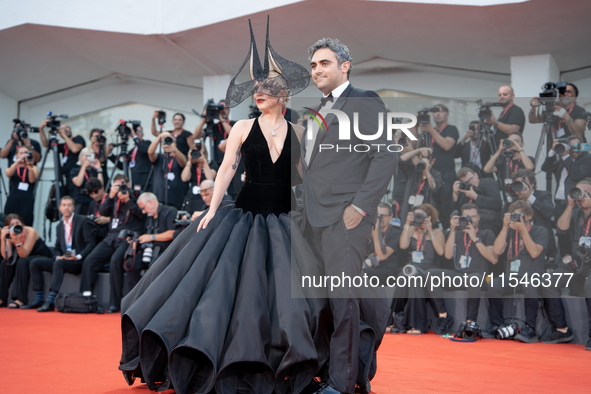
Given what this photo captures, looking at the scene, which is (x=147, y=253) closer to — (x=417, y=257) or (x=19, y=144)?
Answer: (x=417, y=257)

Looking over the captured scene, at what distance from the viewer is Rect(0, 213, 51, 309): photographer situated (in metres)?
7.35

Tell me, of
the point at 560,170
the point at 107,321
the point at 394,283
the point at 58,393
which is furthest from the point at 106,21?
the point at 58,393

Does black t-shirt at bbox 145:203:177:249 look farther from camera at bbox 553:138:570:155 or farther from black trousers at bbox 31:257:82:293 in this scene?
camera at bbox 553:138:570:155

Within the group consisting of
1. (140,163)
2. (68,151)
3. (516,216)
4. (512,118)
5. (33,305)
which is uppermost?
(512,118)

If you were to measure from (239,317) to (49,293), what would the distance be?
529 cm

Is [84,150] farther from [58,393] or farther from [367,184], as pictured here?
[367,184]

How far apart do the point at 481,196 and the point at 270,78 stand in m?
3.41

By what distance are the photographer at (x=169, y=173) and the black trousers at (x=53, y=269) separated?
129 centimetres

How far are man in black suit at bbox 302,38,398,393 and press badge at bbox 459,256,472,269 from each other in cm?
304

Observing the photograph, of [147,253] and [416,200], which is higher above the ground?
[416,200]

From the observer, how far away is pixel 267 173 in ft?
10.0

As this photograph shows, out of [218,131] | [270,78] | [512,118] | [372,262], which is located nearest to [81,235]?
[218,131]

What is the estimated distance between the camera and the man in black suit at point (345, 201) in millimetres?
2480

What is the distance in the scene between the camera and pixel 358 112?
8.64ft
